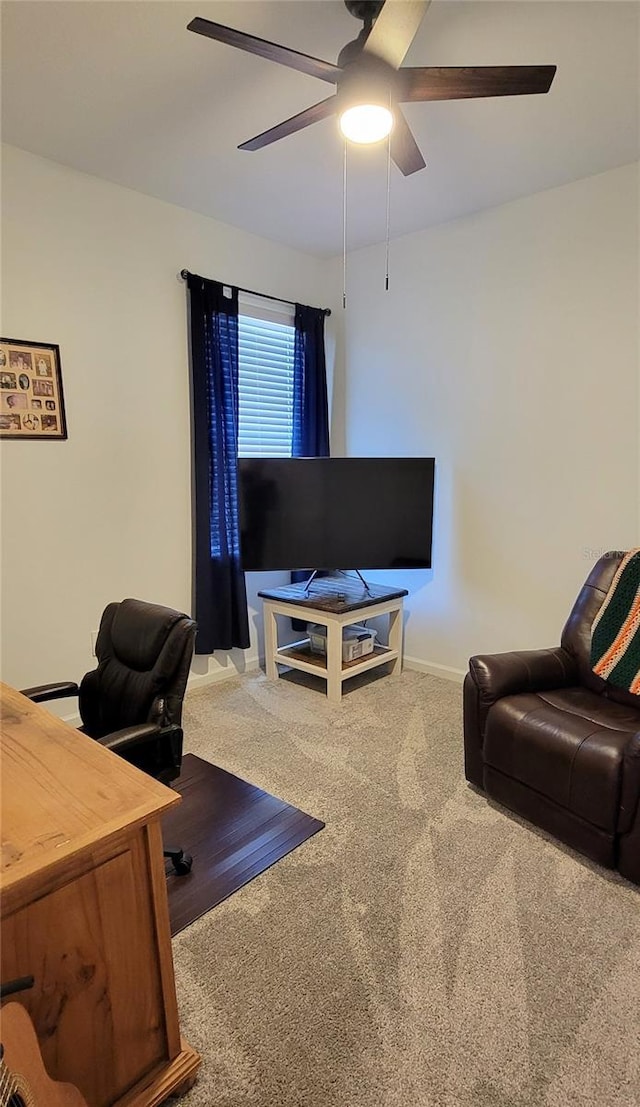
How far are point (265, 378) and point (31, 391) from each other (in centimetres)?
155

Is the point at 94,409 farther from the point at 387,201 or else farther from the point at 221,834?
the point at 221,834

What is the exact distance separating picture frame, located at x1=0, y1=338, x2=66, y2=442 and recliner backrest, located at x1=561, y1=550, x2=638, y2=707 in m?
2.65

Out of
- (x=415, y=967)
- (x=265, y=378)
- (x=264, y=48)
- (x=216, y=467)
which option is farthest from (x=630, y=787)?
(x=265, y=378)

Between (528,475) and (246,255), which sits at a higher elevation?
(246,255)

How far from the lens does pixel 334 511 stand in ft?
11.3

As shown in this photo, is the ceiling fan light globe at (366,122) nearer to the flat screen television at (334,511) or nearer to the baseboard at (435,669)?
the flat screen television at (334,511)

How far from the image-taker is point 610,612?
8.12 feet

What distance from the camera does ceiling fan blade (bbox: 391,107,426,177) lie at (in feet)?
6.18

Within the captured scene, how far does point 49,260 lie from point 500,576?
2951mm

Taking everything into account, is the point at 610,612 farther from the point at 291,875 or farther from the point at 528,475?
the point at 291,875

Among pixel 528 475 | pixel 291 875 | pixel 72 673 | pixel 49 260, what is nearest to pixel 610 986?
pixel 291 875

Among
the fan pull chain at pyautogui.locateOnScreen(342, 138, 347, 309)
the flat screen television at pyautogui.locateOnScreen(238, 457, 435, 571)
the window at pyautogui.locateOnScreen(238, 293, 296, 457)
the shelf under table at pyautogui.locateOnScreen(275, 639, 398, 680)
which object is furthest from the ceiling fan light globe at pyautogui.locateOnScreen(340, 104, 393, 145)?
the shelf under table at pyautogui.locateOnScreen(275, 639, 398, 680)

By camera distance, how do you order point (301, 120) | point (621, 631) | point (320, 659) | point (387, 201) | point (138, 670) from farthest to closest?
1. point (320, 659)
2. point (387, 201)
3. point (621, 631)
4. point (138, 670)
5. point (301, 120)

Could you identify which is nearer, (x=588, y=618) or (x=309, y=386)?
(x=588, y=618)
